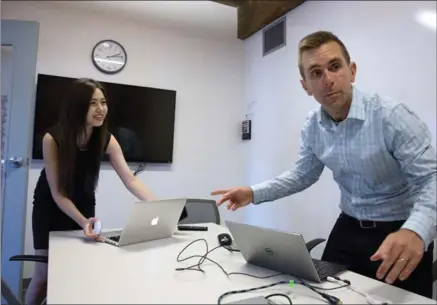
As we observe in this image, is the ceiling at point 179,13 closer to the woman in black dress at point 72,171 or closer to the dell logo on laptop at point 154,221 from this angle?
the woman in black dress at point 72,171

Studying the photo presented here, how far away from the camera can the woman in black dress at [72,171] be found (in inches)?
62.5

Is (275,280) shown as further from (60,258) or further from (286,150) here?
(286,150)

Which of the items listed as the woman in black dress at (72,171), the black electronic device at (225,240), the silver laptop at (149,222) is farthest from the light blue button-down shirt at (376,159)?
the woman in black dress at (72,171)

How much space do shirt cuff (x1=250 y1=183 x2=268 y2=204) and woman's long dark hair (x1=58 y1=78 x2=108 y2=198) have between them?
94 centimetres

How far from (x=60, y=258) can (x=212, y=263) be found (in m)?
0.54

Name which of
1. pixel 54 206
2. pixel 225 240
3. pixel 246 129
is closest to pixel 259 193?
pixel 225 240

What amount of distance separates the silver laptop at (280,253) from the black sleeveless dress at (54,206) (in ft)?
3.32

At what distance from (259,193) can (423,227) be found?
66 centimetres

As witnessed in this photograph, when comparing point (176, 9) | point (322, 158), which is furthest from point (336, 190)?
point (176, 9)

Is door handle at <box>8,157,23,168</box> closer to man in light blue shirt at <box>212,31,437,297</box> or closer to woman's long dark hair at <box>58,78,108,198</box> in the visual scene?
woman's long dark hair at <box>58,78,108,198</box>

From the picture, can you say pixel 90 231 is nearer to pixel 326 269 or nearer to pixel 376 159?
pixel 326 269

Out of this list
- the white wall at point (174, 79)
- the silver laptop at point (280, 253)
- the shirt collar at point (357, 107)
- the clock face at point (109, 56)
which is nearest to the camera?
the silver laptop at point (280, 253)

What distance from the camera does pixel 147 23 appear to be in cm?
327

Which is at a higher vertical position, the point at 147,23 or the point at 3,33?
the point at 147,23
